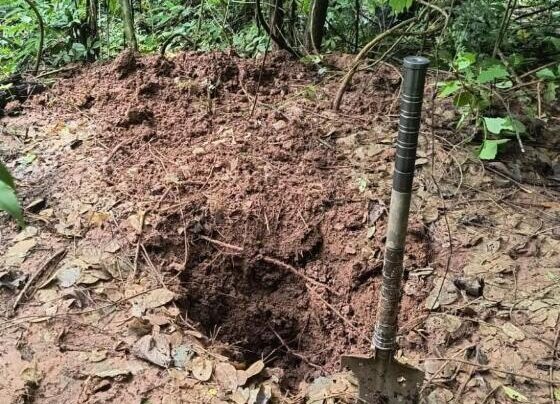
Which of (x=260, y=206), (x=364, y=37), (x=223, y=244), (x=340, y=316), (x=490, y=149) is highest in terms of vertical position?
(x=364, y=37)

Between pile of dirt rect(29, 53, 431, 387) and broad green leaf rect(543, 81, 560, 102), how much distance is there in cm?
92

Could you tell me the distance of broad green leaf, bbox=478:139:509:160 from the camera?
308 cm

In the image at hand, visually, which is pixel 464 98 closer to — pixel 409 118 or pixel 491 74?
pixel 491 74

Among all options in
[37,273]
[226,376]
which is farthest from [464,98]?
[37,273]

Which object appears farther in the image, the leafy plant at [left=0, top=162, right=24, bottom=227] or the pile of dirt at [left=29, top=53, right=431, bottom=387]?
Answer: the pile of dirt at [left=29, top=53, right=431, bottom=387]

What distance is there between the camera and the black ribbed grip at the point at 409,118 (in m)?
1.73

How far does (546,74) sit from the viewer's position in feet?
11.1

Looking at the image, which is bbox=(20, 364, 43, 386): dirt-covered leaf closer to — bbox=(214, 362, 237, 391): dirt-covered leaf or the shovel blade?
bbox=(214, 362, 237, 391): dirt-covered leaf

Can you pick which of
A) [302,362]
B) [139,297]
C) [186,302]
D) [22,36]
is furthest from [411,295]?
[22,36]

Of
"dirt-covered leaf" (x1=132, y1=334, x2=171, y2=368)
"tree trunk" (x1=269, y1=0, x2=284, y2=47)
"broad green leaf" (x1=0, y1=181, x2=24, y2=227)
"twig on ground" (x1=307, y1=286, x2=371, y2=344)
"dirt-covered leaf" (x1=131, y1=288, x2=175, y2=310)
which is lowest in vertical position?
"twig on ground" (x1=307, y1=286, x2=371, y2=344)

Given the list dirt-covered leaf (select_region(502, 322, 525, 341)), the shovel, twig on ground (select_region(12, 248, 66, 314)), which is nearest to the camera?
the shovel

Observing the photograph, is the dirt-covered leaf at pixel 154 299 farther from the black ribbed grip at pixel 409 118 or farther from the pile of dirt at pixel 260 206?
the black ribbed grip at pixel 409 118

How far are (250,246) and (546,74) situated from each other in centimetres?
204

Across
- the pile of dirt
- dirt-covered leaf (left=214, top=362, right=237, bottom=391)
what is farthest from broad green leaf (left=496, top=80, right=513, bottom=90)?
dirt-covered leaf (left=214, top=362, right=237, bottom=391)
